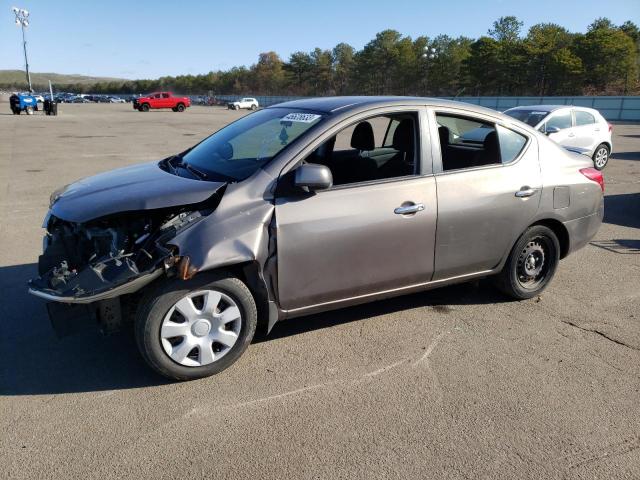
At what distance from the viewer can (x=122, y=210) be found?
3.14m

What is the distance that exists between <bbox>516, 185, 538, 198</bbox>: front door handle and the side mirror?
1.86m

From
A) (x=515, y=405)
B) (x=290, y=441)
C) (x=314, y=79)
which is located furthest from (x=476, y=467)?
(x=314, y=79)

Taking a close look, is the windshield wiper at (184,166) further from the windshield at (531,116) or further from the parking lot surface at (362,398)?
the windshield at (531,116)

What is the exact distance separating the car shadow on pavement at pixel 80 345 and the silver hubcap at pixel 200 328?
0.29 metres

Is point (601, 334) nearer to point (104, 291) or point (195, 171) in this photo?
point (195, 171)

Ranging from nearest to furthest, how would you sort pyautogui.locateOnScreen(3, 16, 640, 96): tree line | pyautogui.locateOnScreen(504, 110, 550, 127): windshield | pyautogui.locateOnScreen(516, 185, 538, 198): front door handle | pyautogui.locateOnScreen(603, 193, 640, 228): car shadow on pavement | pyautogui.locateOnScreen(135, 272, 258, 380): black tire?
pyautogui.locateOnScreen(135, 272, 258, 380): black tire < pyautogui.locateOnScreen(516, 185, 538, 198): front door handle < pyautogui.locateOnScreen(603, 193, 640, 228): car shadow on pavement < pyautogui.locateOnScreen(504, 110, 550, 127): windshield < pyautogui.locateOnScreen(3, 16, 640, 96): tree line

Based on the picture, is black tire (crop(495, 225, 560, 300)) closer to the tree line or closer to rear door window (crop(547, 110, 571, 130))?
rear door window (crop(547, 110, 571, 130))

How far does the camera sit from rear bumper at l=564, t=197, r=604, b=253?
15.3 ft

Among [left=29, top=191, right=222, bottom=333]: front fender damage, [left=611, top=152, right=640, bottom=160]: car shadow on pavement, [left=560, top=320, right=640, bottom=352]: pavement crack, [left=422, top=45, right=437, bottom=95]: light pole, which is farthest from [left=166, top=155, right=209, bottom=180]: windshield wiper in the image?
[left=422, top=45, right=437, bottom=95]: light pole

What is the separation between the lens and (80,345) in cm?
374

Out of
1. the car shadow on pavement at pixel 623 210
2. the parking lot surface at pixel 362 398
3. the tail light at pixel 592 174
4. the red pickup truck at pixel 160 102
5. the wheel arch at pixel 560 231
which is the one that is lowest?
the parking lot surface at pixel 362 398

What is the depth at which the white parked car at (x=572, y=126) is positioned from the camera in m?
11.6

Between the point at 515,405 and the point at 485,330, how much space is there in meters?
1.03

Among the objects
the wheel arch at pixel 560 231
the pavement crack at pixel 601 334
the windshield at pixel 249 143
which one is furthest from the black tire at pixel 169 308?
the wheel arch at pixel 560 231
